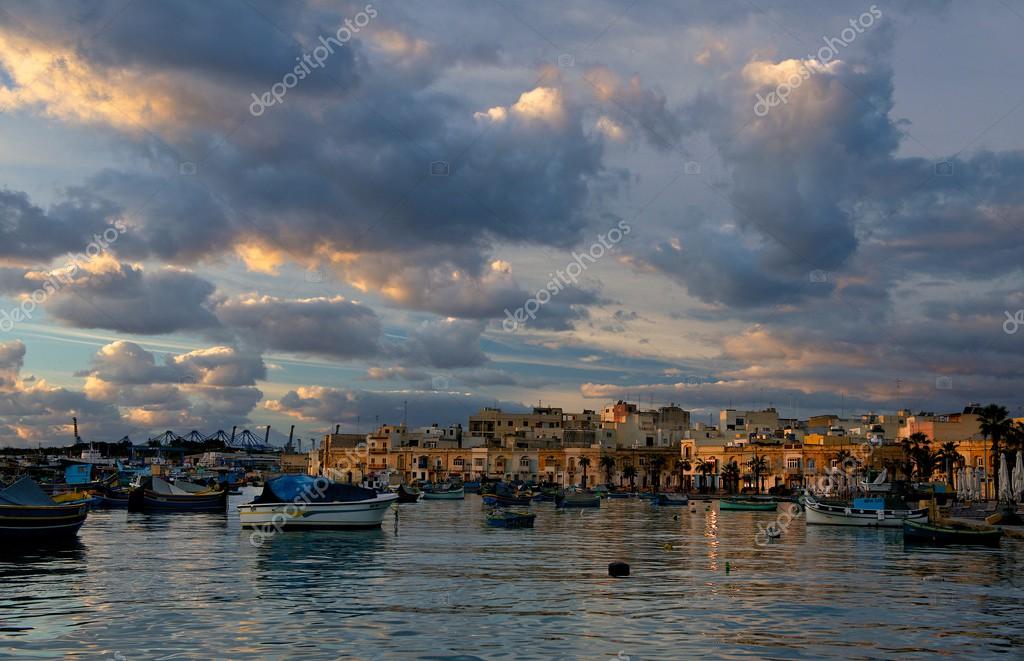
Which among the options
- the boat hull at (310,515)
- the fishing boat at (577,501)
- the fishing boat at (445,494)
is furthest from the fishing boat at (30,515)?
the fishing boat at (445,494)

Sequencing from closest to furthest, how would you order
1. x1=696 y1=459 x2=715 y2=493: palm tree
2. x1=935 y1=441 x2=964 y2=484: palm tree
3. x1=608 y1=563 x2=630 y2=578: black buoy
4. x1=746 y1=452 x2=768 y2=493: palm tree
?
x1=608 y1=563 x2=630 y2=578: black buoy → x1=935 y1=441 x2=964 y2=484: palm tree → x1=746 y1=452 x2=768 y2=493: palm tree → x1=696 y1=459 x2=715 y2=493: palm tree

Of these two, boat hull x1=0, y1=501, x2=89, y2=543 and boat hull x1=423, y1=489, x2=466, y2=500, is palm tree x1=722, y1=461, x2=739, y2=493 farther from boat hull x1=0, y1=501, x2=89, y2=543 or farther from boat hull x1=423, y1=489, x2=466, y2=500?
boat hull x1=0, y1=501, x2=89, y2=543

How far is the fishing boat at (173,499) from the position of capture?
315ft

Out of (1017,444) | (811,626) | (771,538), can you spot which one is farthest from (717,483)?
(811,626)

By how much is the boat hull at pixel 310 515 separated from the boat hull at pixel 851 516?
1597 inches

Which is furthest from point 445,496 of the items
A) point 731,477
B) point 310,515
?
point 310,515

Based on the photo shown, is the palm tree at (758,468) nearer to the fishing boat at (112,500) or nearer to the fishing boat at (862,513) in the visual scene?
the fishing boat at (862,513)

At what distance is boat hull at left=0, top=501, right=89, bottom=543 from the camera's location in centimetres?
5072

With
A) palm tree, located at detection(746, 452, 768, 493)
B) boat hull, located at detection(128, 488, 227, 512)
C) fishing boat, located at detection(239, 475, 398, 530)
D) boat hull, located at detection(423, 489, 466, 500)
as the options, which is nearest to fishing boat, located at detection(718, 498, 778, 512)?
boat hull, located at detection(423, 489, 466, 500)

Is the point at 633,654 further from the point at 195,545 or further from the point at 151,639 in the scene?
the point at 195,545

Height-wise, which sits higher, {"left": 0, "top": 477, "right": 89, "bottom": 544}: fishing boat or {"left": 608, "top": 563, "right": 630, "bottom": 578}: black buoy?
{"left": 0, "top": 477, "right": 89, "bottom": 544}: fishing boat

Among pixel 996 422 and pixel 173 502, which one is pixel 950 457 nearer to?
pixel 996 422

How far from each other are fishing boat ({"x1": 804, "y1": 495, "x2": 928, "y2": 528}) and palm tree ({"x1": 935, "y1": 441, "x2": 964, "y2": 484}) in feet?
167

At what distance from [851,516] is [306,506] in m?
46.7
